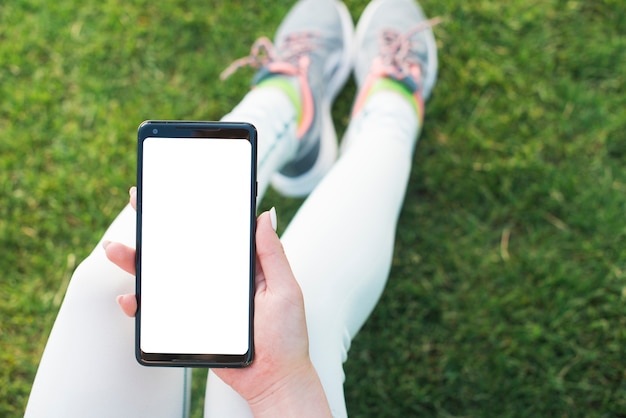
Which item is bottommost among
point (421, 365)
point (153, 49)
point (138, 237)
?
point (421, 365)

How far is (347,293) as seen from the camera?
998 mm

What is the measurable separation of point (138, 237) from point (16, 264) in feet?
2.98

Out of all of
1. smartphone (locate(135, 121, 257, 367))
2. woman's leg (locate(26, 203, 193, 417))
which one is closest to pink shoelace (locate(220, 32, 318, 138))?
smartphone (locate(135, 121, 257, 367))

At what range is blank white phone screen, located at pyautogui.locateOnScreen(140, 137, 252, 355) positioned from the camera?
87 centimetres

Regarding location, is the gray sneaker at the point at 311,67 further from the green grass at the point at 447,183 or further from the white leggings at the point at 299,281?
the white leggings at the point at 299,281

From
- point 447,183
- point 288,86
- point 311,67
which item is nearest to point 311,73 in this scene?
point 311,67

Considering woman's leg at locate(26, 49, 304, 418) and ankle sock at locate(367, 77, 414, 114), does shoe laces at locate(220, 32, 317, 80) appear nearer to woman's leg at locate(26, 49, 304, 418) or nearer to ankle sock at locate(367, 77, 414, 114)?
ankle sock at locate(367, 77, 414, 114)

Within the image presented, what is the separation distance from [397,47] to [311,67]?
0.84ft

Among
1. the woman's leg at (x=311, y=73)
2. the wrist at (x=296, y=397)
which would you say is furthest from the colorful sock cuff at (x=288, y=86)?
the wrist at (x=296, y=397)

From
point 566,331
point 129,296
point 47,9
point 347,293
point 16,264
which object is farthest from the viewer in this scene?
point 47,9

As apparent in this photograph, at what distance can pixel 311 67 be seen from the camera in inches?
60.6

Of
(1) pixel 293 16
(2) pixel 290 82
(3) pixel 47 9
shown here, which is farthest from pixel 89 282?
(3) pixel 47 9

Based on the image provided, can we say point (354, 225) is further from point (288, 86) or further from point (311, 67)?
point (311, 67)

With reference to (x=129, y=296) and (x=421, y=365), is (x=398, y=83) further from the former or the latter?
(x=129, y=296)
